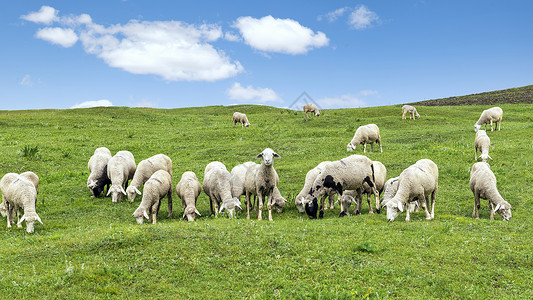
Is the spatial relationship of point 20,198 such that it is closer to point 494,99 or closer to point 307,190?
point 307,190

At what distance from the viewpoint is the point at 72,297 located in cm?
802

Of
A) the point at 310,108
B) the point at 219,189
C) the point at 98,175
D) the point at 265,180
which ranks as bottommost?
the point at 219,189

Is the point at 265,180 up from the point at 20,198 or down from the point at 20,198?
up

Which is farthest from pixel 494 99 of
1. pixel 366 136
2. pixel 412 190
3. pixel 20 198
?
pixel 20 198

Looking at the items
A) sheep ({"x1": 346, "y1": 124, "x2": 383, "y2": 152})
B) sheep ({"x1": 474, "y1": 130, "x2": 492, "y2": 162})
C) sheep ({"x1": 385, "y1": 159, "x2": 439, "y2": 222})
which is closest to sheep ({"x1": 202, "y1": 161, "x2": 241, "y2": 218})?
sheep ({"x1": 385, "y1": 159, "x2": 439, "y2": 222})

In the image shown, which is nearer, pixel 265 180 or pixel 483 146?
pixel 265 180

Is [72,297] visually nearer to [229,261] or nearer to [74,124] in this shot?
[229,261]

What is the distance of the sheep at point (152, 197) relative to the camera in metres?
14.0

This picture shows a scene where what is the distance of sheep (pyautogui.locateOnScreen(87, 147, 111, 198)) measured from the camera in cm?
1909

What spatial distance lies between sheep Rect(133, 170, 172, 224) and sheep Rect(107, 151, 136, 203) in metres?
3.34

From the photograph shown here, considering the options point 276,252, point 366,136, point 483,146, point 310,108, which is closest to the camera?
point 276,252

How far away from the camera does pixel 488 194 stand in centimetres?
1422

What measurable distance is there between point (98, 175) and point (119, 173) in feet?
5.61

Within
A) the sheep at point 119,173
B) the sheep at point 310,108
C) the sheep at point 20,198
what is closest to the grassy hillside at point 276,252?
the sheep at point 20,198
